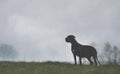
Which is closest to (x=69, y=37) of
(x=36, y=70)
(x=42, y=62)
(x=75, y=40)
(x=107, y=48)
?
(x=75, y=40)

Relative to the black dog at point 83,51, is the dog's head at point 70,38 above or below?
above

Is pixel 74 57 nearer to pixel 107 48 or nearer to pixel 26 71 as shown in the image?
pixel 26 71

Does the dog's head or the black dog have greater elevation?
the dog's head

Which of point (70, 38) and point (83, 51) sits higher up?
point (70, 38)

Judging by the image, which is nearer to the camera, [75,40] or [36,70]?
[36,70]

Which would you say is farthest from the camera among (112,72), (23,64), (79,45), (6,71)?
(79,45)

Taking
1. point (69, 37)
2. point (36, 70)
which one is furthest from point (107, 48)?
point (36, 70)

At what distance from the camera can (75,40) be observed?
25781 millimetres

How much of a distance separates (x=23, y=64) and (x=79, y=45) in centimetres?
457

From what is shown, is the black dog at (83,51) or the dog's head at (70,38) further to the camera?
the dog's head at (70,38)

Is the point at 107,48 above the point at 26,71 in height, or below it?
above

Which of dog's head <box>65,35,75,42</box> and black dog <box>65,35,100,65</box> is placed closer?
black dog <box>65,35,100,65</box>

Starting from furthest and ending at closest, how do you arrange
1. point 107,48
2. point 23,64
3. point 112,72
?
point 107,48 < point 23,64 < point 112,72

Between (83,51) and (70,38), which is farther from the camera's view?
(70,38)
